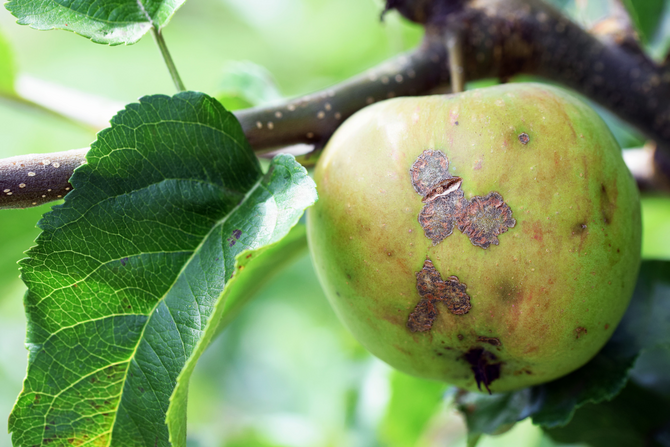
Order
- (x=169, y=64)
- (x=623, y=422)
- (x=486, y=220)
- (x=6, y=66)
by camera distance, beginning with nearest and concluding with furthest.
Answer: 1. (x=486, y=220)
2. (x=169, y=64)
3. (x=623, y=422)
4. (x=6, y=66)

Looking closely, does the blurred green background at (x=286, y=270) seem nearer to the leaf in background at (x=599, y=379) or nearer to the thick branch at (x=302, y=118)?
the leaf in background at (x=599, y=379)

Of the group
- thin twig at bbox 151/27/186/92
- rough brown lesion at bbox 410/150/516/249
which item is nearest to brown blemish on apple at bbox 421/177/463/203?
rough brown lesion at bbox 410/150/516/249

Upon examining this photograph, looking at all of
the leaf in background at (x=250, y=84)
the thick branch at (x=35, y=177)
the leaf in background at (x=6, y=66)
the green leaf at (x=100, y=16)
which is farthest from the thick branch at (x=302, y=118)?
the leaf in background at (x=6, y=66)

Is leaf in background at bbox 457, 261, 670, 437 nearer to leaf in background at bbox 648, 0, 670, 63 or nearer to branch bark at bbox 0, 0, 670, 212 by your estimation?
branch bark at bbox 0, 0, 670, 212

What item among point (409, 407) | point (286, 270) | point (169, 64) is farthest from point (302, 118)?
point (286, 270)

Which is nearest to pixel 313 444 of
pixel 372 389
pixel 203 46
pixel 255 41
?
pixel 372 389

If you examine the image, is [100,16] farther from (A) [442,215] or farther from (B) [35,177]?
(A) [442,215]
